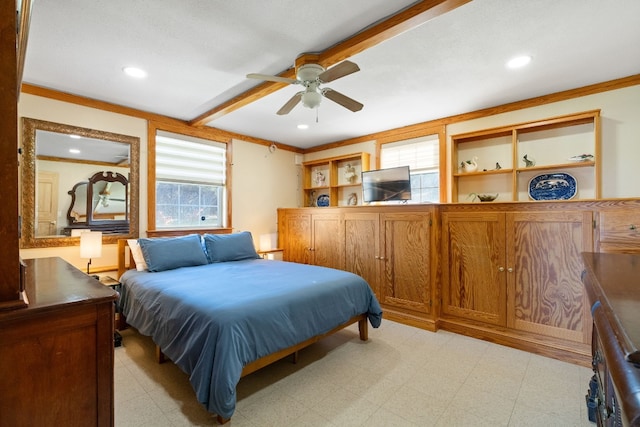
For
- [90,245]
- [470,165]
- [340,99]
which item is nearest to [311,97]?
[340,99]

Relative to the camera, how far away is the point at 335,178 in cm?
508

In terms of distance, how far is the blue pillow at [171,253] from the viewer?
124 inches

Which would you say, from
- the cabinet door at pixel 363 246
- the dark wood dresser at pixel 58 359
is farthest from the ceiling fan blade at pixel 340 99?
the dark wood dresser at pixel 58 359

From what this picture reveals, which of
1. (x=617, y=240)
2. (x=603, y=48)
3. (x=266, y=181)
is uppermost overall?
(x=603, y=48)

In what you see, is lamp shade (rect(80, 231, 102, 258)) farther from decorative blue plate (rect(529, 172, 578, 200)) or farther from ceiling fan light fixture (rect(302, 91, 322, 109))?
decorative blue plate (rect(529, 172, 578, 200))

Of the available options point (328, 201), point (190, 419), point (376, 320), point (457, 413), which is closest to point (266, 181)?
point (328, 201)

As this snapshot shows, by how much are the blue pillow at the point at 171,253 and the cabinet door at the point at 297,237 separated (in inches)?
61.4

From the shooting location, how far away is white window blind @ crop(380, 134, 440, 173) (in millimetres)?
4023

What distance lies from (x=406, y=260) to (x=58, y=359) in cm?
318

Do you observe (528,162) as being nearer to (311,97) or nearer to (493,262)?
(493,262)

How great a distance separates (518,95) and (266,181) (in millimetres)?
3614

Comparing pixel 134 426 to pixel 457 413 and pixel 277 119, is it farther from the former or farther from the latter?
pixel 277 119

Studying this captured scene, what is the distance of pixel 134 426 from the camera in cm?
178

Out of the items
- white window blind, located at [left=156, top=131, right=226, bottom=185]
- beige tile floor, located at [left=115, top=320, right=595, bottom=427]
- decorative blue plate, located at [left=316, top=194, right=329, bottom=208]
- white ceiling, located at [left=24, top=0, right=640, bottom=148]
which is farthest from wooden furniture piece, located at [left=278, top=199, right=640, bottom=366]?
white window blind, located at [left=156, top=131, right=226, bottom=185]
